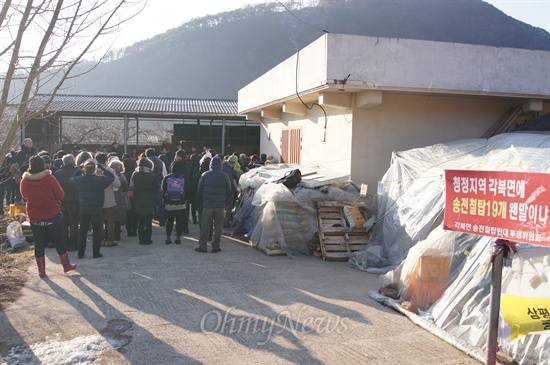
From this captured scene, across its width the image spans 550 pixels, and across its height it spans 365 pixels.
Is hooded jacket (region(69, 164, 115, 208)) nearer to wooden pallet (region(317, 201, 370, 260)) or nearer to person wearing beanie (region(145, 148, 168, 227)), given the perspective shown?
person wearing beanie (region(145, 148, 168, 227))

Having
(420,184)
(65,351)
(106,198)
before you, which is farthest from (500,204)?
(106,198)

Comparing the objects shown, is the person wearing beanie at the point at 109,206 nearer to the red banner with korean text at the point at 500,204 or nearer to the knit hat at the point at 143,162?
the knit hat at the point at 143,162

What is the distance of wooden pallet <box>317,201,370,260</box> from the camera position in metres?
8.30

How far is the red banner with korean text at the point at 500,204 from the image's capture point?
292 cm

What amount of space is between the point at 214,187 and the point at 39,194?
3.03 meters

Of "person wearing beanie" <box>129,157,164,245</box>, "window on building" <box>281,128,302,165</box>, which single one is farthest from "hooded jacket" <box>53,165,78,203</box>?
"window on building" <box>281,128,302,165</box>

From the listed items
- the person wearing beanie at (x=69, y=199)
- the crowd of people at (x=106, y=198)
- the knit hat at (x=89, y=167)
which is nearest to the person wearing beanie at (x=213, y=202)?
the crowd of people at (x=106, y=198)

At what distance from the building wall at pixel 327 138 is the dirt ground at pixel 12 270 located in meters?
6.34

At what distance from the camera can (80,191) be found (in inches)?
303

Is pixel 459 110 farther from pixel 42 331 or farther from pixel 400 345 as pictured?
pixel 42 331

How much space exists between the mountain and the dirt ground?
4492 centimetres

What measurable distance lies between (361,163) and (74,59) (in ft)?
22.6

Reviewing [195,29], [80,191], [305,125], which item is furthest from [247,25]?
[80,191]

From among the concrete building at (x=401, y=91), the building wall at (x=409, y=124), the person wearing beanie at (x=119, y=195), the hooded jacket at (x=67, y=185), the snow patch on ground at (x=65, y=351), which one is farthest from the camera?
the building wall at (x=409, y=124)
